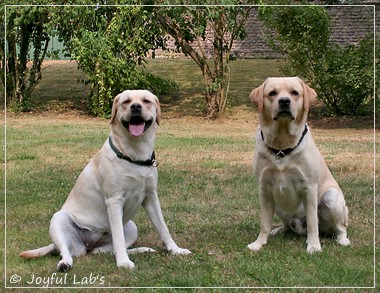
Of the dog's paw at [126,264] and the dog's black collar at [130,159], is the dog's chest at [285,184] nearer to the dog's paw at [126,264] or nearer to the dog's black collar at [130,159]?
the dog's black collar at [130,159]

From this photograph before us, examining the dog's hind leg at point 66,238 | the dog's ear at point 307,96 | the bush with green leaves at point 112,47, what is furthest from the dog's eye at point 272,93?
the bush with green leaves at point 112,47

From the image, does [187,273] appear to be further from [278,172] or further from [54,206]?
[54,206]

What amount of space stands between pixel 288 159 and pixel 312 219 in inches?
19.7

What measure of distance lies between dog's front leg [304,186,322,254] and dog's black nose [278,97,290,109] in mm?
652

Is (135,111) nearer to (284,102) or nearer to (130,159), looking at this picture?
(130,159)

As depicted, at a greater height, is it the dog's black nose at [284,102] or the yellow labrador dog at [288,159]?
the dog's black nose at [284,102]

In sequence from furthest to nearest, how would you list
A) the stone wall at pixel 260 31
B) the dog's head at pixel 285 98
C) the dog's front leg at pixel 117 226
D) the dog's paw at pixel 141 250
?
the stone wall at pixel 260 31 → the dog's paw at pixel 141 250 → the dog's head at pixel 285 98 → the dog's front leg at pixel 117 226

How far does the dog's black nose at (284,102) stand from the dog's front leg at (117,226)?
4.37 ft

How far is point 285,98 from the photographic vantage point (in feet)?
15.5

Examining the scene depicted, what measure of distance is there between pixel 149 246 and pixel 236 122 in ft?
7.84

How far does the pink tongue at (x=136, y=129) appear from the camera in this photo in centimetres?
468

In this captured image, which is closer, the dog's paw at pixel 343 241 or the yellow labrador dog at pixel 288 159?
the yellow labrador dog at pixel 288 159

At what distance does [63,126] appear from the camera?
7.86m

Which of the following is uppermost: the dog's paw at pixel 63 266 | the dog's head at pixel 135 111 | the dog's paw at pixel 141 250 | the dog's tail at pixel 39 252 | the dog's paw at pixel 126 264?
the dog's head at pixel 135 111
